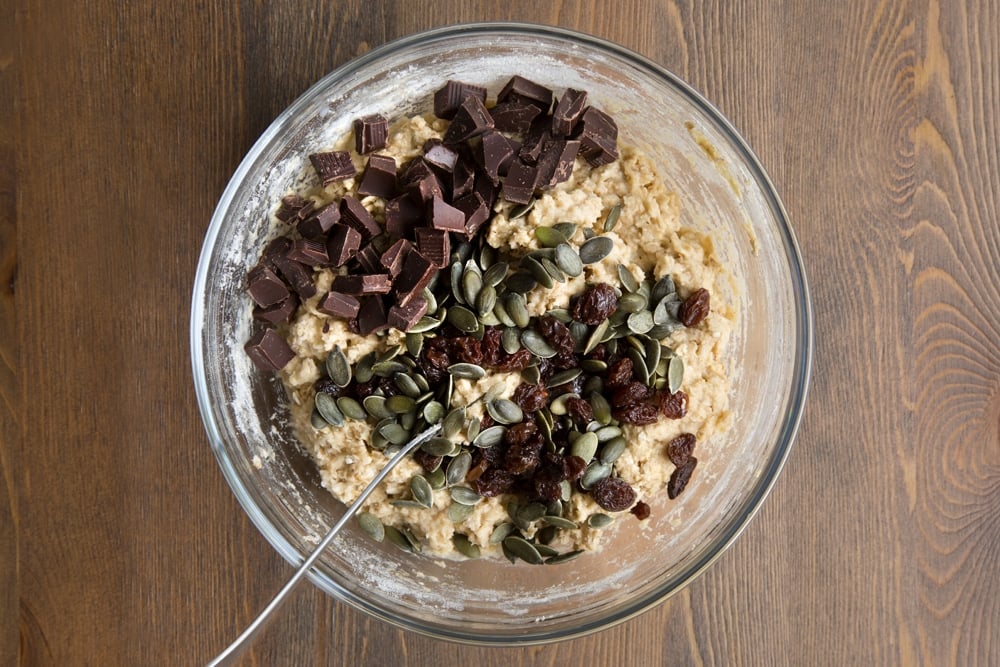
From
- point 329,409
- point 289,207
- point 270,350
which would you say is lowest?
point 329,409

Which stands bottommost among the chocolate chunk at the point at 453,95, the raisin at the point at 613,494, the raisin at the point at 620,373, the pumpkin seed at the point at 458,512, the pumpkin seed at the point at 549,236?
the pumpkin seed at the point at 458,512

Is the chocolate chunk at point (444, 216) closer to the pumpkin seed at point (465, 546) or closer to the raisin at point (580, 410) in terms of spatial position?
the raisin at point (580, 410)

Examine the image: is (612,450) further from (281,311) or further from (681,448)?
(281,311)

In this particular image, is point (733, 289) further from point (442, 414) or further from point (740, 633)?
point (740, 633)

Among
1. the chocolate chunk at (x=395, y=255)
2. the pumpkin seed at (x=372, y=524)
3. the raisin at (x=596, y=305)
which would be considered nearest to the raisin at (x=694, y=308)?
the raisin at (x=596, y=305)

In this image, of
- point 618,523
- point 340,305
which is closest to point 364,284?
point 340,305

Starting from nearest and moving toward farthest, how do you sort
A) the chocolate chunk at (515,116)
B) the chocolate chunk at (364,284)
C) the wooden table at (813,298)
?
the chocolate chunk at (364,284) < the chocolate chunk at (515,116) < the wooden table at (813,298)
